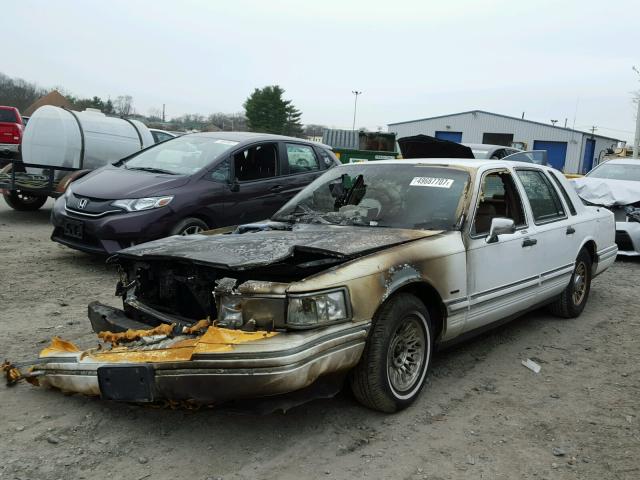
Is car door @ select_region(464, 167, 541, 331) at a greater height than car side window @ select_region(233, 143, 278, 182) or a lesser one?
lesser

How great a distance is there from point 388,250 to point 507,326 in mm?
2489

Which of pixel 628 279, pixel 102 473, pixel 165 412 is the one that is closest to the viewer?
pixel 102 473

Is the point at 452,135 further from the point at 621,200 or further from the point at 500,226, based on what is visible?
the point at 500,226

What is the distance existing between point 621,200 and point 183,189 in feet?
21.5

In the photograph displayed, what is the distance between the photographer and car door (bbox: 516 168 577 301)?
15.9 feet

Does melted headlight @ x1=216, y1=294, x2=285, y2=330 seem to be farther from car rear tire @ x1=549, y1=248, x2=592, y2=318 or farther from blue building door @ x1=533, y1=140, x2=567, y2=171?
blue building door @ x1=533, y1=140, x2=567, y2=171

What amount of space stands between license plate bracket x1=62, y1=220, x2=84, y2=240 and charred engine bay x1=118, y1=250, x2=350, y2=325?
9.21ft

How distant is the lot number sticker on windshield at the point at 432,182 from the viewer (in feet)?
14.0

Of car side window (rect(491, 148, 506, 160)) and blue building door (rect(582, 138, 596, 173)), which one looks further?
blue building door (rect(582, 138, 596, 173))

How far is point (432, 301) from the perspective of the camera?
12.2 ft

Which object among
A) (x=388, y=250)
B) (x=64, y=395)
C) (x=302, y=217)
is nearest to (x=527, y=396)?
(x=388, y=250)

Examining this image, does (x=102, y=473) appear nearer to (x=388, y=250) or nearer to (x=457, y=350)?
(x=388, y=250)

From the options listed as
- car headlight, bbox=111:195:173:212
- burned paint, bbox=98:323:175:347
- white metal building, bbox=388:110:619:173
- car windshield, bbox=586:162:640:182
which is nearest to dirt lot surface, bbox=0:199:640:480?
burned paint, bbox=98:323:175:347

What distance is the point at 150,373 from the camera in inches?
112
